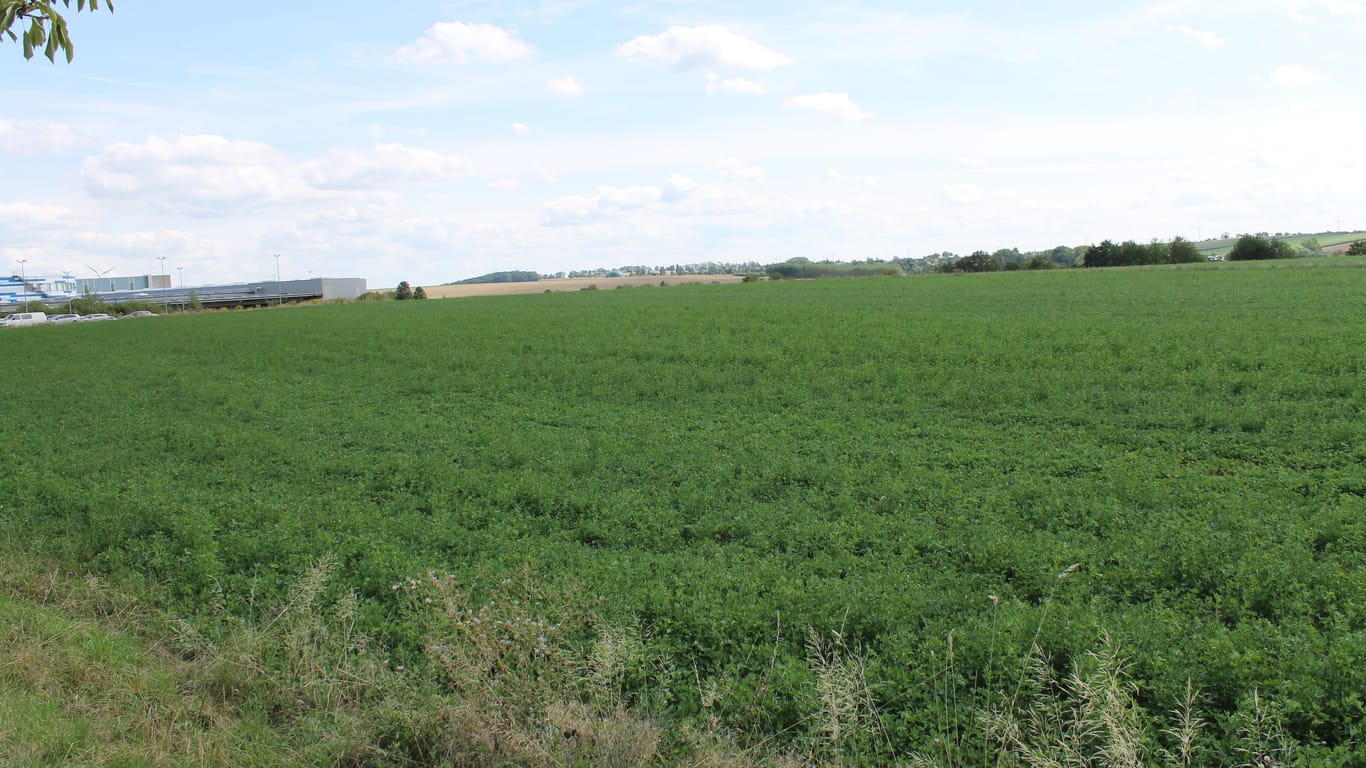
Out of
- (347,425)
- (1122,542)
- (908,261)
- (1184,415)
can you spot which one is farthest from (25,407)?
(908,261)

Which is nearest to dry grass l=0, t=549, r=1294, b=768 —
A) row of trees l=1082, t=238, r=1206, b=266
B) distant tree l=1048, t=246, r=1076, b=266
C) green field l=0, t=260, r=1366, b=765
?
green field l=0, t=260, r=1366, b=765

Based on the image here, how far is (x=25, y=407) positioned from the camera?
806 inches

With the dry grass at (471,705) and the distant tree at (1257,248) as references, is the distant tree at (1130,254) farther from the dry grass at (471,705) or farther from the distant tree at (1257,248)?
the dry grass at (471,705)

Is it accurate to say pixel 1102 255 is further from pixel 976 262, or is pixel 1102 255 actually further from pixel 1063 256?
pixel 1063 256

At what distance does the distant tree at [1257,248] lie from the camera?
72188 mm

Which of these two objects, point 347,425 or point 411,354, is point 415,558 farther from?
point 411,354

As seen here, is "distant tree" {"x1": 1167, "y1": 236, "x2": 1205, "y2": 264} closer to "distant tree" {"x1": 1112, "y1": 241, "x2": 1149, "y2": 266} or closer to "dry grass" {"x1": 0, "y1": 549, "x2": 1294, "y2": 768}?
"distant tree" {"x1": 1112, "y1": 241, "x2": 1149, "y2": 266}

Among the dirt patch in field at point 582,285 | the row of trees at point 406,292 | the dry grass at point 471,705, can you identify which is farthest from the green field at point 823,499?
the row of trees at point 406,292

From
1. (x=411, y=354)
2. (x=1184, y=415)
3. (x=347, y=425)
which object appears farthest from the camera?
(x=411, y=354)

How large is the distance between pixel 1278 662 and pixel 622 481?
7965mm

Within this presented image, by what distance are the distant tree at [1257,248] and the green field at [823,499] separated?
195 feet

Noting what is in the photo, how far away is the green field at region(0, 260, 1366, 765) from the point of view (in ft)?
20.0

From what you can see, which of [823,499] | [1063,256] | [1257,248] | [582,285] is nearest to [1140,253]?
[1257,248]

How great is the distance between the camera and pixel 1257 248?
243 ft
